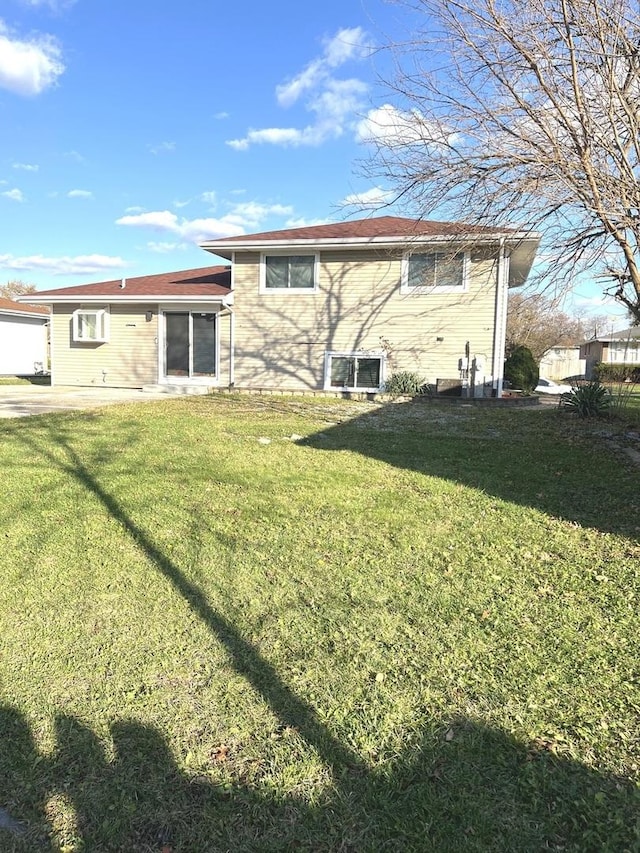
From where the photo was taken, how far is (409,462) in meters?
6.49

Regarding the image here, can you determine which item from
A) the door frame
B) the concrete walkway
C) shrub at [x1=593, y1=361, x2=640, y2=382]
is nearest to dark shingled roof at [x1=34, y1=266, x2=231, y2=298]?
the door frame

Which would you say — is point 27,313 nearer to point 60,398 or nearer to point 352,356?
point 60,398

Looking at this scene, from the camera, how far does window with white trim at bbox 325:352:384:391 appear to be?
14.4m

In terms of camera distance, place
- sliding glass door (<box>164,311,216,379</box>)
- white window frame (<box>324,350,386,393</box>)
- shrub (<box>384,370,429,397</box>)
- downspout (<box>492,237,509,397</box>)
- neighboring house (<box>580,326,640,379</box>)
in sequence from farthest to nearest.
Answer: neighboring house (<box>580,326,640,379</box>) < sliding glass door (<box>164,311,216,379</box>) < white window frame (<box>324,350,386,393</box>) < shrub (<box>384,370,429,397</box>) < downspout (<box>492,237,509,397</box>)

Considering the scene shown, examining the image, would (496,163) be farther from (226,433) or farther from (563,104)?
(226,433)

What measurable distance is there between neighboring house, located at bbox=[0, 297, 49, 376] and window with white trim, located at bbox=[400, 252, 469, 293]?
1777 cm

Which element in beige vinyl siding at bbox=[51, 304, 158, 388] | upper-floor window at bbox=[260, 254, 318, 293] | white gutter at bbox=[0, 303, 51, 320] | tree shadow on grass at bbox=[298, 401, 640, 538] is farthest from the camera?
white gutter at bbox=[0, 303, 51, 320]

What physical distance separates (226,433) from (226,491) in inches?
121

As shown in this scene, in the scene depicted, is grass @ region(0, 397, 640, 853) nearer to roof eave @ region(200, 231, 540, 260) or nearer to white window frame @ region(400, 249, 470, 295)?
roof eave @ region(200, 231, 540, 260)

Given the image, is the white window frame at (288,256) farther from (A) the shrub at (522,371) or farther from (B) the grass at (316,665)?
(B) the grass at (316,665)

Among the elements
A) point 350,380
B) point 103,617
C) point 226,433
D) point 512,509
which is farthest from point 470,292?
point 103,617

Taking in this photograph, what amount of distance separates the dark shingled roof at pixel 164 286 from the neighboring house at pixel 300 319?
0.26ft

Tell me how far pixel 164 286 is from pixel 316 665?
14724 millimetres

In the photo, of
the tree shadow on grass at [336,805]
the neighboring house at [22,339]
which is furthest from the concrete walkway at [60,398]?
the neighboring house at [22,339]
